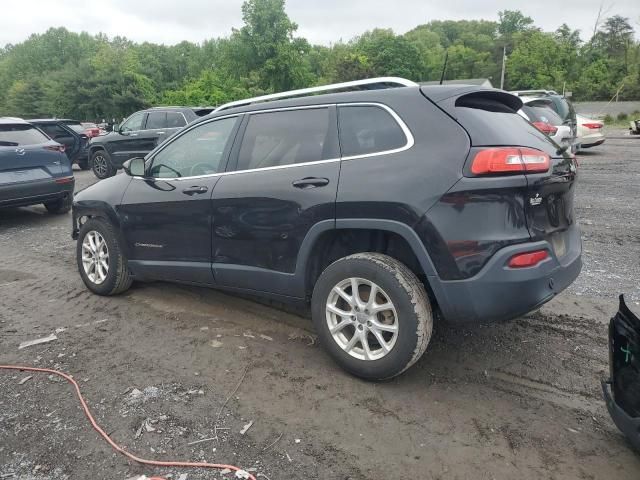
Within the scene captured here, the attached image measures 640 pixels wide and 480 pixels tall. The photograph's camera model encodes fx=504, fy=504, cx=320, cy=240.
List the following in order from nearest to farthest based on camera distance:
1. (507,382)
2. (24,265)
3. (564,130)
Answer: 1. (507,382)
2. (24,265)
3. (564,130)

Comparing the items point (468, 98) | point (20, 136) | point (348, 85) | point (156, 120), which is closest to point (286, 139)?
point (348, 85)

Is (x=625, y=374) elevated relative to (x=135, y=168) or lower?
lower

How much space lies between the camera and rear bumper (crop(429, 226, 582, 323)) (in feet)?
8.97

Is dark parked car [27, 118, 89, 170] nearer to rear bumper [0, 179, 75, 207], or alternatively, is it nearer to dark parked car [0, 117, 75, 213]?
dark parked car [0, 117, 75, 213]

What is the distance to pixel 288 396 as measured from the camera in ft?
10.0

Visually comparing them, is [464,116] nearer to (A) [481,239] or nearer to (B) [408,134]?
(B) [408,134]

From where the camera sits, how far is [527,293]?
2.78 m

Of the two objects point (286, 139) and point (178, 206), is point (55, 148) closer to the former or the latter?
point (178, 206)

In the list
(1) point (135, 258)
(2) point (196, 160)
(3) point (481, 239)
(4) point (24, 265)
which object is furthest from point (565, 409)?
(4) point (24, 265)

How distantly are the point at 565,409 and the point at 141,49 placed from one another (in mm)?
89476

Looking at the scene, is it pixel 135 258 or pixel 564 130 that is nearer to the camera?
pixel 135 258

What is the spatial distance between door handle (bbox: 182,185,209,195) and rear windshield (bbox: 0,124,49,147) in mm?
5555

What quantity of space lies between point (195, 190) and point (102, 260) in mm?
1452

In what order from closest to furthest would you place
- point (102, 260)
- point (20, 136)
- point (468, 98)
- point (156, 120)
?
point (468, 98), point (102, 260), point (20, 136), point (156, 120)
